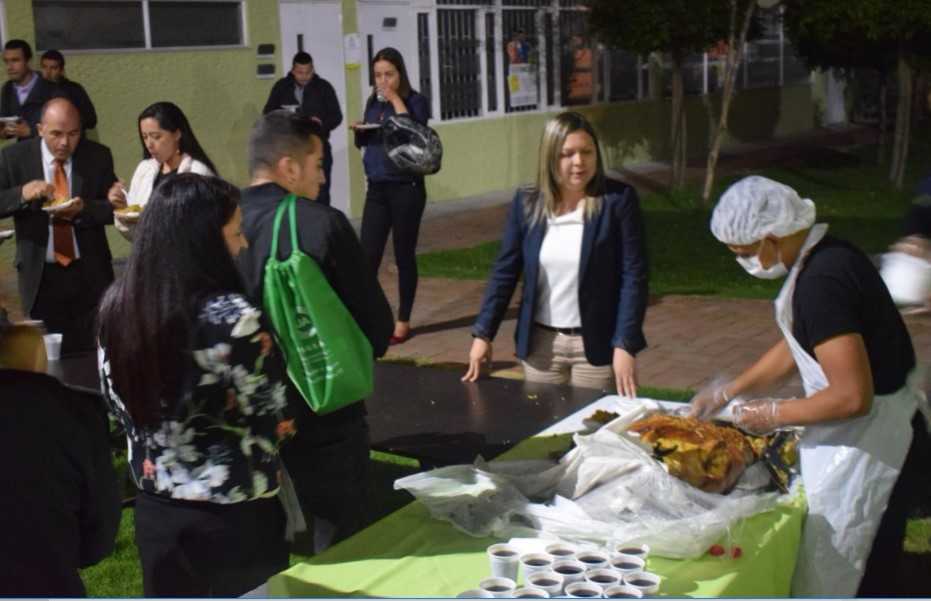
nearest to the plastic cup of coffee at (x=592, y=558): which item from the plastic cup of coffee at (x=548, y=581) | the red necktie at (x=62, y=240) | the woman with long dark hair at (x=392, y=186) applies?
the plastic cup of coffee at (x=548, y=581)

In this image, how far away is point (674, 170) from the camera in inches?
679

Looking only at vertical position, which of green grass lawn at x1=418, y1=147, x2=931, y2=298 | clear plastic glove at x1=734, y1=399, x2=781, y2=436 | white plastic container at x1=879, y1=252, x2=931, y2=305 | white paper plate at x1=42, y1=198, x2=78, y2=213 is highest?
white paper plate at x1=42, y1=198, x2=78, y2=213

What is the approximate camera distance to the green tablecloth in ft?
10.4

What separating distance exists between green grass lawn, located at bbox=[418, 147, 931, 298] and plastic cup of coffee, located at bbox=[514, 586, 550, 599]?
24.2 feet

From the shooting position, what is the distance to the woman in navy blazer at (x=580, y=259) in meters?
4.67

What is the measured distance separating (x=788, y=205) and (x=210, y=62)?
10258 millimetres

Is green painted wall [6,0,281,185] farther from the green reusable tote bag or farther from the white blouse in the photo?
the green reusable tote bag

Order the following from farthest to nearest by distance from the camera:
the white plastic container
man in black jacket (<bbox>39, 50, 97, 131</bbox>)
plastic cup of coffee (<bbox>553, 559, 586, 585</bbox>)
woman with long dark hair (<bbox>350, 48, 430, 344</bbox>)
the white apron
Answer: man in black jacket (<bbox>39, 50, 97, 131</bbox>) → woman with long dark hair (<bbox>350, 48, 430, 344</bbox>) → the white plastic container → the white apron → plastic cup of coffee (<bbox>553, 559, 586, 585</bbox>)

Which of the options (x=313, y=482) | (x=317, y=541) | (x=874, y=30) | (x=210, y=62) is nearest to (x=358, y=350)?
(x=313, y=482)

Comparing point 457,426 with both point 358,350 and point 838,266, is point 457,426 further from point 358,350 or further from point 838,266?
point 838,266

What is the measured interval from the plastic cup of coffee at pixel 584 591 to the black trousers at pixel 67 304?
12.4ft

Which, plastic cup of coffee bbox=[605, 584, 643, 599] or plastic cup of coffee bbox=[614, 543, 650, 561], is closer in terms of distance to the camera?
plastic cup of coffee bbox=[605, 584, 643, 599]

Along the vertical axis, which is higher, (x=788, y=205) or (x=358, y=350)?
(x=788, y=205)

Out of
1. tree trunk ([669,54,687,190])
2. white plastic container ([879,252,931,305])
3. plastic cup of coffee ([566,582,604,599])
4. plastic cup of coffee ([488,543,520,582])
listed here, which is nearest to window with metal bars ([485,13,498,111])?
tree trunk ([669,54,687,190])
